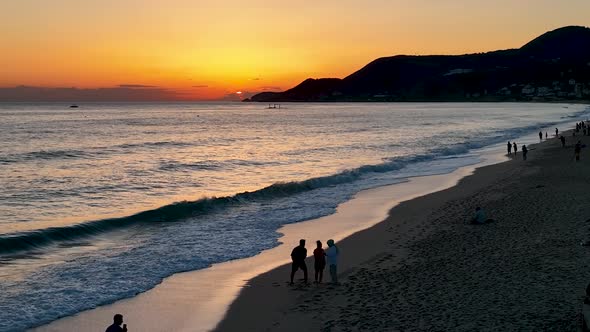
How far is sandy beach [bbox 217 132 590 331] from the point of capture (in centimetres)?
1123

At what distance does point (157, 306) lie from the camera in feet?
43.9

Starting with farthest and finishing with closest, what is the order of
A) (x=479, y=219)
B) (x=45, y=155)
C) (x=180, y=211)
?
(x=45, y=155)
(x=180, y=211)
(x=479, y=219)

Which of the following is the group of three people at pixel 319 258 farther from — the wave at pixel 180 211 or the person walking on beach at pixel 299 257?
the wave at pixel 180 211

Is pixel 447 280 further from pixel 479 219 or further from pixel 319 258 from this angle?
pixel 479 219

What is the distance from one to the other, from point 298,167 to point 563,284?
3170 cm

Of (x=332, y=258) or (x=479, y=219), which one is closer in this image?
(x=332, y=258)

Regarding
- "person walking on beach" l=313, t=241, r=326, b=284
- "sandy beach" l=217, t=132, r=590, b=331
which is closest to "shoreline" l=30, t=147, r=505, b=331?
"sandy beach" l=217, t=132, r=590, b=331

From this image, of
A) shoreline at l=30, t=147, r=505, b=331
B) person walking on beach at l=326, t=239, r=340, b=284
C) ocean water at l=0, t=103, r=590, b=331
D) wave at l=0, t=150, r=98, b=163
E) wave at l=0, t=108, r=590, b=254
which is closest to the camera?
shoreline at l=30, t=147, r=505, b=331

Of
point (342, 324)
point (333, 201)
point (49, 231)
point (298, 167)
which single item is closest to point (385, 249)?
point (342, 324)

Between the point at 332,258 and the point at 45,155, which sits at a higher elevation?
the point at 45,155

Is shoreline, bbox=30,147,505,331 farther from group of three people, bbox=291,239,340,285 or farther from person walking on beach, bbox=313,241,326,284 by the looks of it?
person walking on beach, bbox=313,241,326,284

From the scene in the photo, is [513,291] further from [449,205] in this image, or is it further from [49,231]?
[49,231]

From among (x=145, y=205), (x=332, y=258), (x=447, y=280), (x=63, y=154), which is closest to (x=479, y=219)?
(x=447, y=280)

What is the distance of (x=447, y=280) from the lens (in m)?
13.8
